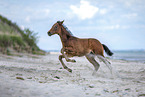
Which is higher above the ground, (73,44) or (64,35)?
(64,35)

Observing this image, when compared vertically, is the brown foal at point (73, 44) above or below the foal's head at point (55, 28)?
below

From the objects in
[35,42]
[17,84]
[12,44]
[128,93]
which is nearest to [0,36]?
[12,44]

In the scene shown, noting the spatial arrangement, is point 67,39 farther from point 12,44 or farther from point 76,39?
point 12,44

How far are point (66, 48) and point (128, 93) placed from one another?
125 inches

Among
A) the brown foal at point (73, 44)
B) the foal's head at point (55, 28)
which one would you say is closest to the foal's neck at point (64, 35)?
the brown foal at point (73, 44)

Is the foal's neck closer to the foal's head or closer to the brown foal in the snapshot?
the brown foal

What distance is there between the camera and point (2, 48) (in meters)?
15.4

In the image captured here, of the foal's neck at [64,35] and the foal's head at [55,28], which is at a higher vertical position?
the foal's head at [55,28]

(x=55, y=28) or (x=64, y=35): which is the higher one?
(x=55, y=28)

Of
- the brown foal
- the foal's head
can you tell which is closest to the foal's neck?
the brown foal

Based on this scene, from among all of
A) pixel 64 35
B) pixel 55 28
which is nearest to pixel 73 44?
pixel 64 35

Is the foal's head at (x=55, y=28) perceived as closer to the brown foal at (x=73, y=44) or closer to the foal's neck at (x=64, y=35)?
the brown foal at (x=73, y=44)

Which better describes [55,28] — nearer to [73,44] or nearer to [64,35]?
[64,35]

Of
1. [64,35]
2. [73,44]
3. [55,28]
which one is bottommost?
[73,44]
